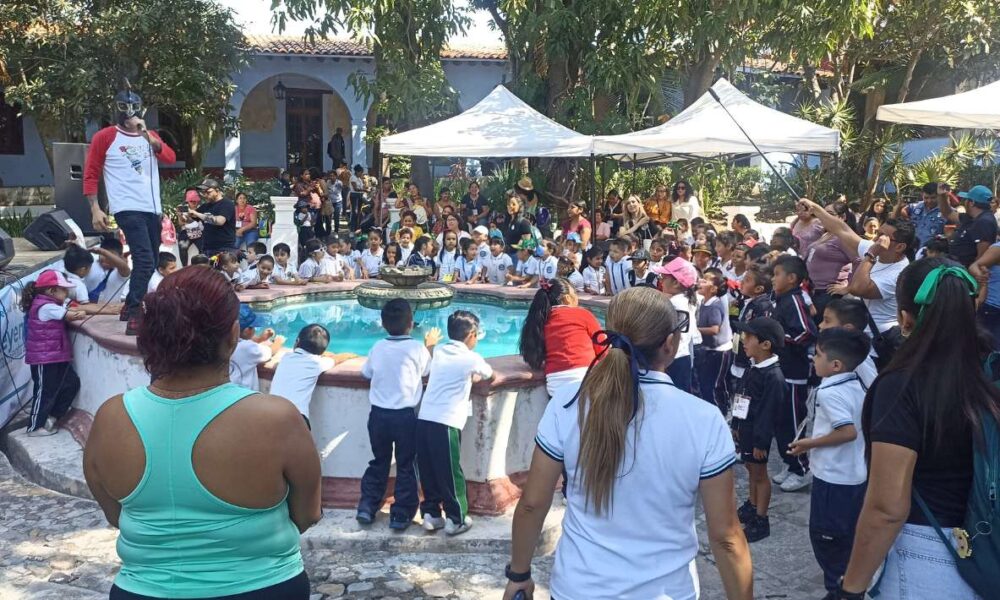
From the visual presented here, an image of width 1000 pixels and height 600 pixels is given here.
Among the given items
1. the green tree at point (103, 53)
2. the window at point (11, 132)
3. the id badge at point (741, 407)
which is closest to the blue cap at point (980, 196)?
the id badge at point (741, 407)

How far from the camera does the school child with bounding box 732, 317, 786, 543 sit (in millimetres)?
5188

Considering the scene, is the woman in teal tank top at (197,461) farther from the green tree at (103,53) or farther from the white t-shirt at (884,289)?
the green tree at (103,53)

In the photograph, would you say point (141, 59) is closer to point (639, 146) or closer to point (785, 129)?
Answer: point (639, 146)

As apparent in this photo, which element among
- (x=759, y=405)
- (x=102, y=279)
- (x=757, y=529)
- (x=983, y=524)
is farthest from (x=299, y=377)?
(x=983, y=524)

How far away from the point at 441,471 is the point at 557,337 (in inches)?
41.6

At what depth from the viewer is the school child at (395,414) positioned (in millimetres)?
5188

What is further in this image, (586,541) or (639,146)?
(639,146)

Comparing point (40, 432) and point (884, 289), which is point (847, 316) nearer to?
point (884, 289)

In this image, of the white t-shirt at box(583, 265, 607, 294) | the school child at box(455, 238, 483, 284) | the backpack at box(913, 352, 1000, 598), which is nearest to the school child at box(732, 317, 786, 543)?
the backpack at box(913, 352, 1000, 598)

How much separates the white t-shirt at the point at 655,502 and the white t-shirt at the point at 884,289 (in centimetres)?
397

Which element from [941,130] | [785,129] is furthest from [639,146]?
[941,130]

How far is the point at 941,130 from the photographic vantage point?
2194cm

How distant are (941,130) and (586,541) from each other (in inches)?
885

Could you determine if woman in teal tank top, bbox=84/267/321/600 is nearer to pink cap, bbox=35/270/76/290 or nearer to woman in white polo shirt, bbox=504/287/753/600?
woman in white polo shirt, bbox=504/287/753/600
